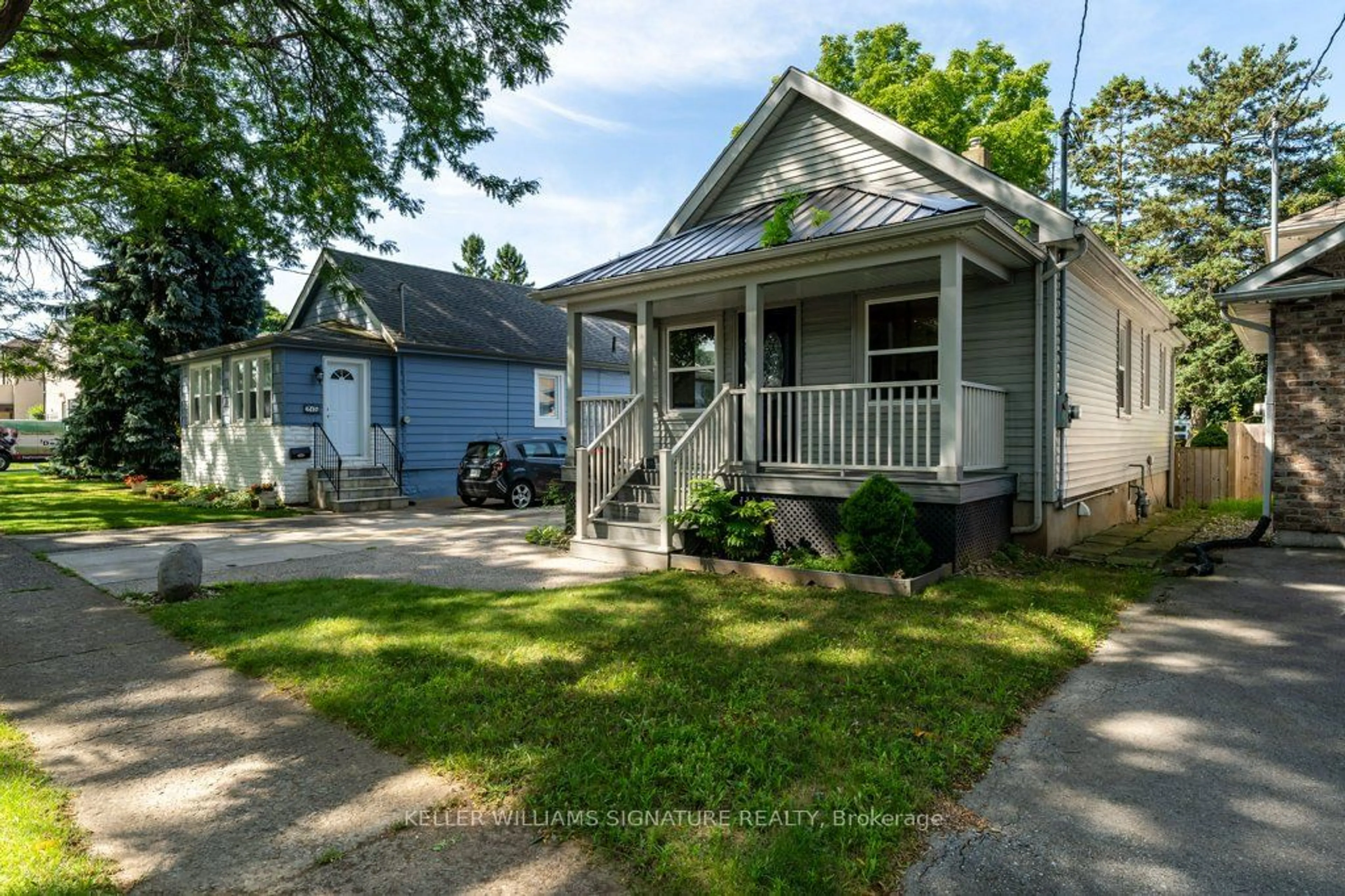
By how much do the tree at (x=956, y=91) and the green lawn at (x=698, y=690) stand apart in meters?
20.2

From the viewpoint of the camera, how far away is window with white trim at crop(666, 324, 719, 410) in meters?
10.9

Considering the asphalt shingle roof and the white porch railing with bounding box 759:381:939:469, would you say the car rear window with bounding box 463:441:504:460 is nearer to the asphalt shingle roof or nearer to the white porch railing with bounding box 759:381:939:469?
the asphalt shingle roof

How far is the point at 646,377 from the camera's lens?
9258 millimetres

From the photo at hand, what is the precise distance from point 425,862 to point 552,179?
432 inches

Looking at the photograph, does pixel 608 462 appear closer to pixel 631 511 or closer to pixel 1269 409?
pixel 631 511

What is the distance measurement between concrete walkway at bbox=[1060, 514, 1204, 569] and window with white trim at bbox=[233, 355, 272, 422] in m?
16.1

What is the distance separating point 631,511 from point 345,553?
13.0 feet

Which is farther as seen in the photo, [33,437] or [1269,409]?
[33,437]

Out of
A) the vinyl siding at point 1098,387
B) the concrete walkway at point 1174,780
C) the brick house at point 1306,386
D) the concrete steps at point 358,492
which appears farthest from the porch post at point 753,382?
the concrete steps at point 358,492

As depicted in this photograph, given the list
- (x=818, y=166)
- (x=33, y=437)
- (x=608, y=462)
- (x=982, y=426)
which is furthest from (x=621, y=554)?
(x=33, y=437)

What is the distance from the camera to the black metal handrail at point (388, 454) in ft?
55.2

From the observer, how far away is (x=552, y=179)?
38.6 feet

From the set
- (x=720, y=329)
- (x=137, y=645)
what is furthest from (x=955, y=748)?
(x=720, y=329)

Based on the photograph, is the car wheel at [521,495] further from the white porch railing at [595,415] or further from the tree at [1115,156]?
the tree at [1115,156]
